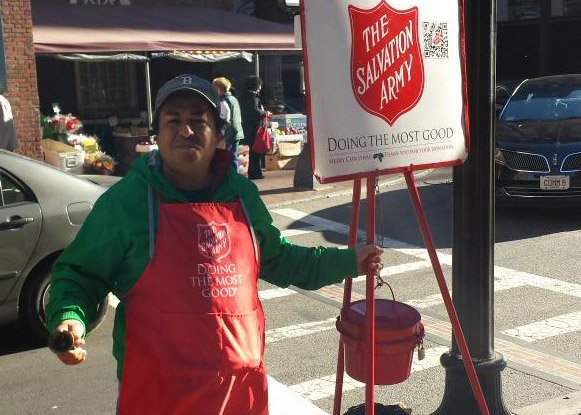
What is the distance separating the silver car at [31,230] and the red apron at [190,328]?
12.0 ft

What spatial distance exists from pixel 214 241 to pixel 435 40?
1.57m

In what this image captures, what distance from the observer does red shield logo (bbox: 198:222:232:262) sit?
101 inches

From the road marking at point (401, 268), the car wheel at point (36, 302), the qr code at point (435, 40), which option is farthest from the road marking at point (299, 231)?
the qr code at point (435, 40)

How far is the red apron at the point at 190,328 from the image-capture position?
249 cm

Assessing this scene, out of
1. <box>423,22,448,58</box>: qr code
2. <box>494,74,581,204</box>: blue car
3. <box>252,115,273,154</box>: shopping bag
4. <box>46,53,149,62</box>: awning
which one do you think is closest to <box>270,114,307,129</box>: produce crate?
<box>252,115,273,154</box>: shopping bag

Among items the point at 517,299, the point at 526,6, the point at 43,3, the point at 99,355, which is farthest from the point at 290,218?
the point at 526,6

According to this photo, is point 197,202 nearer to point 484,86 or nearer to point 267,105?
point 484,86

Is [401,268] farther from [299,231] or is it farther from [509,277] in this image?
[299,231]

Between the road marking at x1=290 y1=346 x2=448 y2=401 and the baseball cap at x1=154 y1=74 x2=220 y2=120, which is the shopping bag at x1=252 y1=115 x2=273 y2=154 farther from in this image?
the baseball cap at x1=154 y1=74 x2=220 y2=120

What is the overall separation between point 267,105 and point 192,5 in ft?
9.33

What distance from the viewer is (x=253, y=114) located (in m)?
14.1

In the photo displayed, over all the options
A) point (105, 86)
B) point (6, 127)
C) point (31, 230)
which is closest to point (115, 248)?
point (31, 230)

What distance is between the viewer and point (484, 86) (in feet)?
13.3

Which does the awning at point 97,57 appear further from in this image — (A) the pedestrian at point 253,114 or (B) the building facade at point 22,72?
(A) the pedestrian at point 253,114
